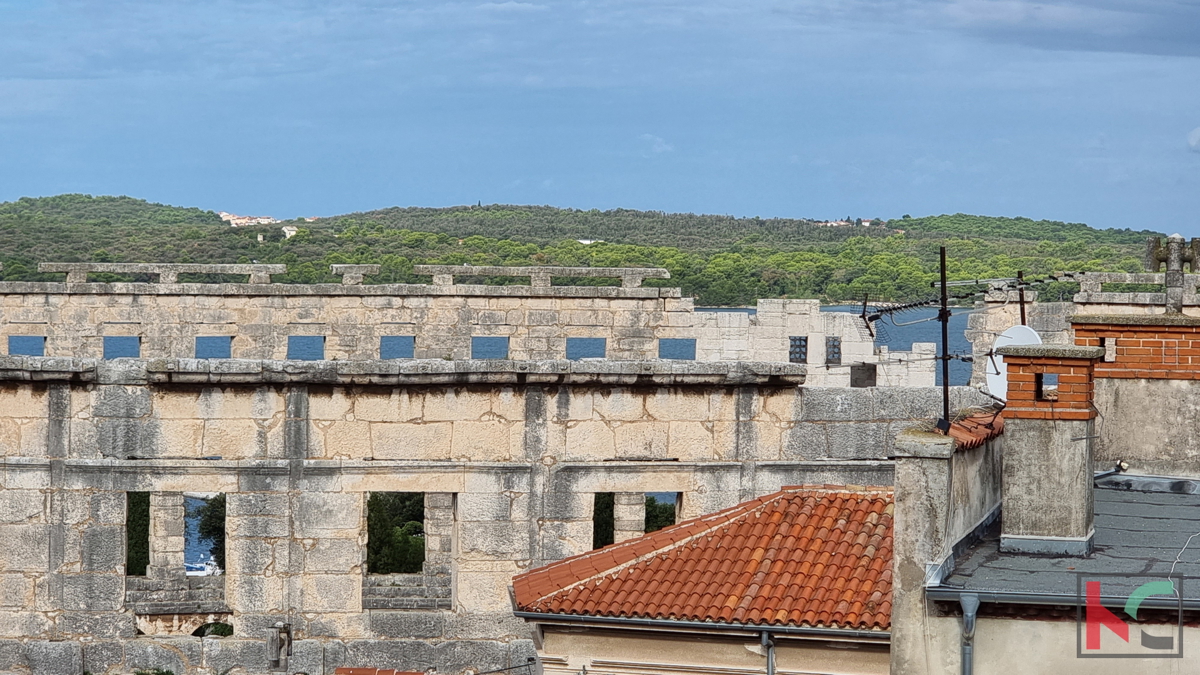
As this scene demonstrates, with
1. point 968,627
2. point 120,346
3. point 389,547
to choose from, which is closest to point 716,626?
point 968,627

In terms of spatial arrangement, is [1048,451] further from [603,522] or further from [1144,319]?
[603,522]

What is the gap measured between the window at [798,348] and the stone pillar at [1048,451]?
28.5m

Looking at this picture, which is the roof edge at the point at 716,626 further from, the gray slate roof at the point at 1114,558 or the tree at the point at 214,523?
the tree at the point at 214,523

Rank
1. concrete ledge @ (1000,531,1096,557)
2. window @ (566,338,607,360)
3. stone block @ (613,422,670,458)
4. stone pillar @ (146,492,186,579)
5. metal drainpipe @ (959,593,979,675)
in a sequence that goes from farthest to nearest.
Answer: window @ (566,338,607,360), stone pillar @ (146,492,186,579), stone block @ (613,422,670,458), concrete ledge @ (1000,531,1096,557), metal drainpipe @ (959,593,979,675)

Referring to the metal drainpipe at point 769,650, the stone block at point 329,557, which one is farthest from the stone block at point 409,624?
the metal drainpipe at point 769,650

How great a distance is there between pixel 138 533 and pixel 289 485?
55.3 feet

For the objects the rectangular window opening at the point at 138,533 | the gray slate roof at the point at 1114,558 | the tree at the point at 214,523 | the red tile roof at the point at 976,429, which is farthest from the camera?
the tree at the point at 214,523

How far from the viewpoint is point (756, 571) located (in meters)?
12.2

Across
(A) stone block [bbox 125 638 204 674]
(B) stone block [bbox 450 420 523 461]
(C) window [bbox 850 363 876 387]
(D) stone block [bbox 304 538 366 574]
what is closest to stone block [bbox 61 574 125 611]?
(A) stone block [bbox 125 638 204 674]

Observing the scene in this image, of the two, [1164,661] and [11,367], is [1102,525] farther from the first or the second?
[11,367]

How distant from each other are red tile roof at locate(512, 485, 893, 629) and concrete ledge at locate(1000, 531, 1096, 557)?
0.90 m

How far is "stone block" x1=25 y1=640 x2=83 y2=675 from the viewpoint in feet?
52.7

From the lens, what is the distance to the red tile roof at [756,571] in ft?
38.6

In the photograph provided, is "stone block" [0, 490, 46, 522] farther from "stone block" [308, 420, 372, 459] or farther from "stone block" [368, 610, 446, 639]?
"stone block" [368, 610, 446, 639]
